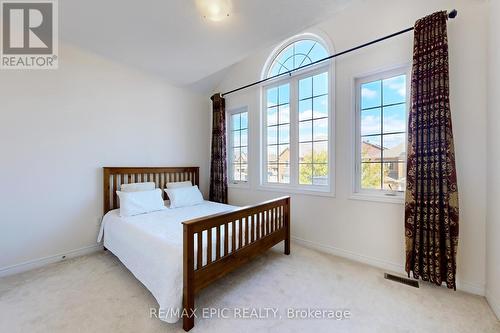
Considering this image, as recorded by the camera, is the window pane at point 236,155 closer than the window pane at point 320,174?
No

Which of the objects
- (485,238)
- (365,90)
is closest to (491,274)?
(485,238)

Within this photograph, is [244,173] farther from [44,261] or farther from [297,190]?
[44,261]

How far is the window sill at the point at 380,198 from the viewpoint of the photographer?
2.27 meters

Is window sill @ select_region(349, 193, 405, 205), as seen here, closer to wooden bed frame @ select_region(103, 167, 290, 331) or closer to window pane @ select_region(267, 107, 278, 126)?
wooden bed frame @ select_region(103, 167, 290, 331)

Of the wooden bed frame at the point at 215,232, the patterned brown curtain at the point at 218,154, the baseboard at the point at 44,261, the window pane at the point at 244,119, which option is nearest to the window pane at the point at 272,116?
the window pane at the point at 244,119

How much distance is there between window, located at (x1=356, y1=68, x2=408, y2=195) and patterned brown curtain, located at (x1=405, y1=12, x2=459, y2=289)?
318 millimetres

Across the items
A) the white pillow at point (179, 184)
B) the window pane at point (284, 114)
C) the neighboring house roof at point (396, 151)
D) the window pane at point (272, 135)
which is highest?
the window pane at point (284, 114)

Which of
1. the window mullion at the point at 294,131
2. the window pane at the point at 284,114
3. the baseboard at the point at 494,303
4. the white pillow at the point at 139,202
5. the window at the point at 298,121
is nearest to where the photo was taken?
the baseboard at the point at 494,303

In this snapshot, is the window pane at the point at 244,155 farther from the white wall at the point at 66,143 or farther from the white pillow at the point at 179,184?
the white wall at the point at 66,143

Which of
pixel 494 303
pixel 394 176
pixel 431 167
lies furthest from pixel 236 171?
pixel 494 303

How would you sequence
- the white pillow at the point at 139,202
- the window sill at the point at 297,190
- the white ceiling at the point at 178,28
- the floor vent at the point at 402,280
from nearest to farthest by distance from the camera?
the white ceiling at the point at 178,28
the floor vent at the point at 402,280
the white pillow at the point at 139,202
the window sill at the point at 297,190

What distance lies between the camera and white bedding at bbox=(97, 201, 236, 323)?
1576 mm

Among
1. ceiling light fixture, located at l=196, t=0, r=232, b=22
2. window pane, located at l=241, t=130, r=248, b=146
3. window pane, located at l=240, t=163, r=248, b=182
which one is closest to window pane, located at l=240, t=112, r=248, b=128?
window pane, located at l=241, t=130, r=248, b=146

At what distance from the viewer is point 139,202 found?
109 inches
